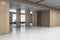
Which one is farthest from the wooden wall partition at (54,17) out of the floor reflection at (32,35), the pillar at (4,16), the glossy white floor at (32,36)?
the pillar at (4,16)

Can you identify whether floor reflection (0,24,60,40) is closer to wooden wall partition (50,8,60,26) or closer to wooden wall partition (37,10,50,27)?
wooden wall partition (37,10,50,27)

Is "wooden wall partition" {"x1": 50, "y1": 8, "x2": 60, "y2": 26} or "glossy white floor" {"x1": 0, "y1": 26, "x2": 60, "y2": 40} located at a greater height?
"wooden wall partition" {"x1": 50, "y1": 8, "x2": 60, "y2": 26}

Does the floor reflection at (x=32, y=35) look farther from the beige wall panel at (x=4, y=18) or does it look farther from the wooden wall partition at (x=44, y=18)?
the wooden wall partition at (x=44, y=18)

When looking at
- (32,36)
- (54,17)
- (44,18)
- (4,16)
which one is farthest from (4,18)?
(54,17)

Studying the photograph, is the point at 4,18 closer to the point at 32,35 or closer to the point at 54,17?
the point at 32,35

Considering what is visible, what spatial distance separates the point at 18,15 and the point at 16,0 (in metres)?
6.40

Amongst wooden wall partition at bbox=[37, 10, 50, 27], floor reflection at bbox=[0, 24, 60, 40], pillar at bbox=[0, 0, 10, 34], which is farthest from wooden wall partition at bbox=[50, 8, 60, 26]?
pillar at bbox=[0, 0, 10, 34]

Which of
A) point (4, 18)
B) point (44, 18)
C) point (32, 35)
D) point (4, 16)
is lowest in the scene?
point (32, 35)

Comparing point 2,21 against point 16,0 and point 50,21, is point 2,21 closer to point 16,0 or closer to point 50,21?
point 16,0

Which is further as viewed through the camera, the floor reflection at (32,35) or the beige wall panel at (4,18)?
the beige wall panel at (4,18)

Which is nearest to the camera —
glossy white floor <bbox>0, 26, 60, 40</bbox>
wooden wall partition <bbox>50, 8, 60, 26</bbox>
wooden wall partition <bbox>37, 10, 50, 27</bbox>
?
glossy white floor <bbox>0, 26, 60, 40</bbox>

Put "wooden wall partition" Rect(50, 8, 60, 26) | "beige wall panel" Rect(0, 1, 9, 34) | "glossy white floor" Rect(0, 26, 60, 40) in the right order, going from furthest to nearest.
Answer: "wooden wall partition" Rect(50, 8, 60, 26) < "beige wall panel" Rect(0, 1, 9, 34) < "glossy white floor" Rect(0, 26, 60, 40)

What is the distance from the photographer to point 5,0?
27.6 ft

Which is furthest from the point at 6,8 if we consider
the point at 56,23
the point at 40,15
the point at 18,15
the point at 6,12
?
the point at 56,23
